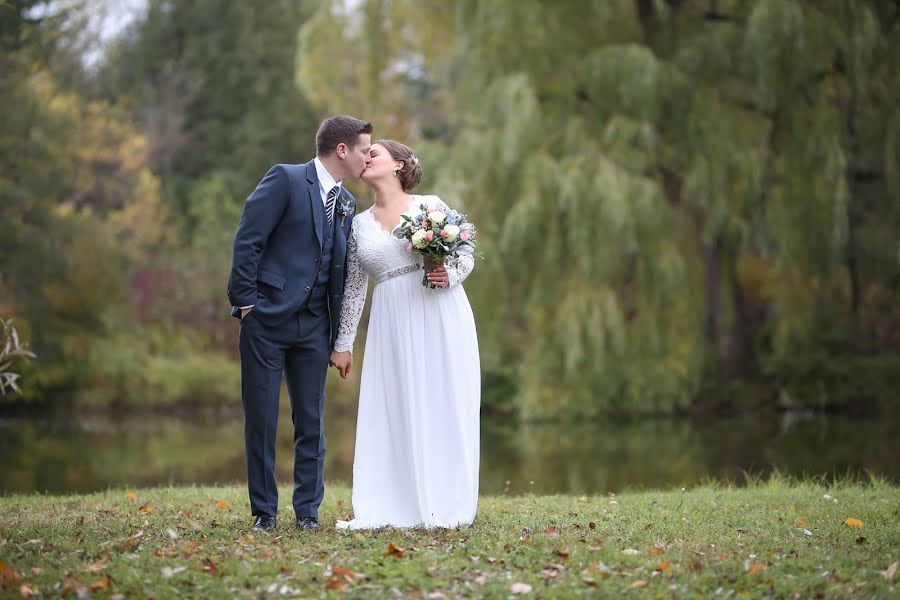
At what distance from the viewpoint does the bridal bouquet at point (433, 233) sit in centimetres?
513

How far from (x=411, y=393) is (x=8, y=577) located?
6.35 ft

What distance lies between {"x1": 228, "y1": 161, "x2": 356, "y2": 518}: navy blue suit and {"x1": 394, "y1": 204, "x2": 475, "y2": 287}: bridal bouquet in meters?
0.34

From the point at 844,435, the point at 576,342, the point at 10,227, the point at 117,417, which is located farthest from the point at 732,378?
the point at 10,227

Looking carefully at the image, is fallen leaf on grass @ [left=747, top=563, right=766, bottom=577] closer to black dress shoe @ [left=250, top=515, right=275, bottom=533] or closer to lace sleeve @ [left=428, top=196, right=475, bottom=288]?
lace sleeve @ [left=428, top=196, right=475, bottom=288]

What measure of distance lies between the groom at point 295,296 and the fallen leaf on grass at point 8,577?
111cm

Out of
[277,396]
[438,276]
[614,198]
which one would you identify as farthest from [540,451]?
[277,396]

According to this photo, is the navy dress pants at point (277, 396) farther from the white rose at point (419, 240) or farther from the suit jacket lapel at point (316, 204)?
the white rose at point (419, 240)

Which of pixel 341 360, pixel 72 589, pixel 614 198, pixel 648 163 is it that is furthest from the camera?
pixel 648 163

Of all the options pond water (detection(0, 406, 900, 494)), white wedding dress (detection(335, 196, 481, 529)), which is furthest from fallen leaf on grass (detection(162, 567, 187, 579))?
pond water (detection(0, 406, 900, 494))

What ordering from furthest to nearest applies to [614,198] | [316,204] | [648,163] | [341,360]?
[648,163]
[614,198]
[341,360]
[316,204]

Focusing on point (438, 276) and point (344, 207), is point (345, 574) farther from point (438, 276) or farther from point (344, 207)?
point (344, 207)

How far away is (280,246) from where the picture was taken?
5.14 m

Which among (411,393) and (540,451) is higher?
(411,393)

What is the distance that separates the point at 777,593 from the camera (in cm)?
399
